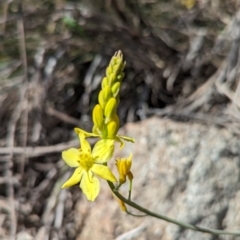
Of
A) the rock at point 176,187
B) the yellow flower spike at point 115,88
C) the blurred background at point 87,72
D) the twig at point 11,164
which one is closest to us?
the yellow flower spike at point 115,88

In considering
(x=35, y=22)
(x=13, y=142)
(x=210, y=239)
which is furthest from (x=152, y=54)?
(x=210, y=239)

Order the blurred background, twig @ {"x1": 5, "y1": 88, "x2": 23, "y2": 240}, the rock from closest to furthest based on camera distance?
1. the rock
2. twig @ {"x1": 5, "y1": 88, "x2": 23, "y2": 240}
3. the blurred background

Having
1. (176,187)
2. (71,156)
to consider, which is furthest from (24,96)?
(71,156)

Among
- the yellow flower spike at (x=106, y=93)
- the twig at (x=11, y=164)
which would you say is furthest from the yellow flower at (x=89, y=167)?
the twig at (x=11, y=164)

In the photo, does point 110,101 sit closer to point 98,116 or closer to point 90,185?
point 98,116

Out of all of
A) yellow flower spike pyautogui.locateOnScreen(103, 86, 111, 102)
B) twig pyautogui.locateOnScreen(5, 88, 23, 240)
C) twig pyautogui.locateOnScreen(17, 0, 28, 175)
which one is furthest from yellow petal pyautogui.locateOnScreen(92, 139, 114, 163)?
twig pyautogui.locateOnScreen(17, 0, 28, 175)

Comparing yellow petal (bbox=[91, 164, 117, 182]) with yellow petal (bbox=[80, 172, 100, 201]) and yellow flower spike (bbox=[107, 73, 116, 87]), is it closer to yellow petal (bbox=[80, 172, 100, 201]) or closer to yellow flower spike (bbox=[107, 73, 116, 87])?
yellow petal (bbox=[80, 172, 100, 201])

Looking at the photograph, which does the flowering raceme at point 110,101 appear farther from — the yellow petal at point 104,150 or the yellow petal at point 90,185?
the yellow petal at point 90,185
